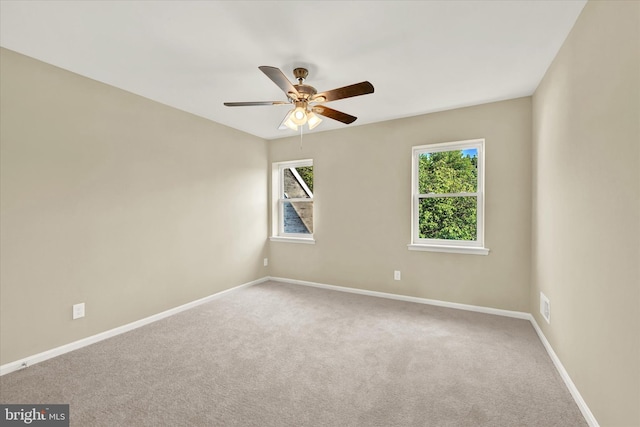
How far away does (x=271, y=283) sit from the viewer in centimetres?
466

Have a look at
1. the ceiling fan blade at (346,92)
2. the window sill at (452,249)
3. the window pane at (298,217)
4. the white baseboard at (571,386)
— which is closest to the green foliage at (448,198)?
the window sill at (452,249)

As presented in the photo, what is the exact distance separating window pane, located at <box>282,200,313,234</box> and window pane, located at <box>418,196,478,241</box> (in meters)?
1.77

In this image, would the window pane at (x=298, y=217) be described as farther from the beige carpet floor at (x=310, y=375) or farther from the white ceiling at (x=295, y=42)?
the white ceiling at (x=295, y=42)

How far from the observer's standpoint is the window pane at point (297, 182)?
15.4 ft

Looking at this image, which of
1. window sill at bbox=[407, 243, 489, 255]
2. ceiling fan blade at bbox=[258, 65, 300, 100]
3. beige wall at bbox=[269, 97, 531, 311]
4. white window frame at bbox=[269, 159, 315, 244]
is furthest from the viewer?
white window frame at bbox=[269, 159, 315, 244]

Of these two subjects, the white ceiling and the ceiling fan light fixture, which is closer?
the white ceiling

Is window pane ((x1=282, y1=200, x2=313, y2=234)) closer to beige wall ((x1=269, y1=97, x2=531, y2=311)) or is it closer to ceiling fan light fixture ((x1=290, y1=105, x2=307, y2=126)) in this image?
beige wall ((x1=269, y1=97, x2=531, y2=311))

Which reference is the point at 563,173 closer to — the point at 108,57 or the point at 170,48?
the point at 170,48

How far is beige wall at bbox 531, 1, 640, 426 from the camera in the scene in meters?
1.24

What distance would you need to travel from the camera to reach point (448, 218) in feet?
11.8

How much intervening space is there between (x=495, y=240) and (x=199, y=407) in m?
3.27

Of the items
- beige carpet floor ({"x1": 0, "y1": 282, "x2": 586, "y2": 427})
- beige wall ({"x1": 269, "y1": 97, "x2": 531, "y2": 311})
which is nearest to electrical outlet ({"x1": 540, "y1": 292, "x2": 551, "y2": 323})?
beige carpet floor ({"x1": 0, "y1": 282, "x2": 586, "y2": 427})
